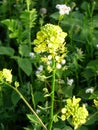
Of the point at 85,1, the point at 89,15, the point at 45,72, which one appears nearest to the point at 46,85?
the point at 45,72

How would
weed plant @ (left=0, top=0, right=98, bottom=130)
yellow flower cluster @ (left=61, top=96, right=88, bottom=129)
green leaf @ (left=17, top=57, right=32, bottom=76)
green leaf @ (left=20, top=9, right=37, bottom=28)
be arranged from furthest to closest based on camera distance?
green leaf @ (left=20, top=9, right=37, bottom=28) → green leaf @ (left=17, top=57, right=32, bottom=76) → weed plant @ (left=0, top=0, right=98, bottom=130) → yellow flower cluster @ (left=61, top=96, right=88, bottom=129)

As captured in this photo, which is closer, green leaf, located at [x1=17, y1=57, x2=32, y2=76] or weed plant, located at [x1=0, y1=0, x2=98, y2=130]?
weed plant, located at [x1=0, y1=0, x2=98, y2=130]

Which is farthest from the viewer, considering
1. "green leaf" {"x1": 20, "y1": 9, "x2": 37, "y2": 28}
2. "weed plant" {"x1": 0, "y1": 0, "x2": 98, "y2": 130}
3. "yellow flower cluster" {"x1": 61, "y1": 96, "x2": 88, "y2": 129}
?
"green leaf" {"x1": 20, "y1": 9, "x2": 37, "y2": 28}

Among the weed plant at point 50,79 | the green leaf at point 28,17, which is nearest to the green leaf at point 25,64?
the weed plant at point 50,79

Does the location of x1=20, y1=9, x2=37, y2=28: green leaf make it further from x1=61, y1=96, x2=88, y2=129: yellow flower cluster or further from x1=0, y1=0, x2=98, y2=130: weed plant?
x1=61, y1=96, x2=88, y2=129: yellow flower cluster

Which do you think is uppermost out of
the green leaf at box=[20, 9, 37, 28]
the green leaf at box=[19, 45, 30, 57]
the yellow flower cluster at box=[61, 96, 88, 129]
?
the green leaf at box=[20, 9, 37, 28]

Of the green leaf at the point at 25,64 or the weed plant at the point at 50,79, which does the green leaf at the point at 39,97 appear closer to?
the weed plant at the point at 50,79

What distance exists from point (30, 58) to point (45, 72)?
197mm

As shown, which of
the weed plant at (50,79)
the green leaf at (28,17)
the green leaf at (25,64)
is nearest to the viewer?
the weed plant at (50,79)

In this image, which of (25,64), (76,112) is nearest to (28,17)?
(25,64)

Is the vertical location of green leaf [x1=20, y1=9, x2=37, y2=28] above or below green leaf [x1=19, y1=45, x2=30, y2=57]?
above


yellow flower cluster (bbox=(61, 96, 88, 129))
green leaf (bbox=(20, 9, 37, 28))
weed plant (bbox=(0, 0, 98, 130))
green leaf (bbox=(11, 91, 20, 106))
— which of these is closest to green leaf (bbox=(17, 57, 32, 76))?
weed plant (bbox=(0, 0, 98, 130))

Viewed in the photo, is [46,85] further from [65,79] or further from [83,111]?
[83,111]

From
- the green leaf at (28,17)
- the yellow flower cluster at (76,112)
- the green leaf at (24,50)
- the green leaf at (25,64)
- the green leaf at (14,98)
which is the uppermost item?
the green leaf at (28,17)
